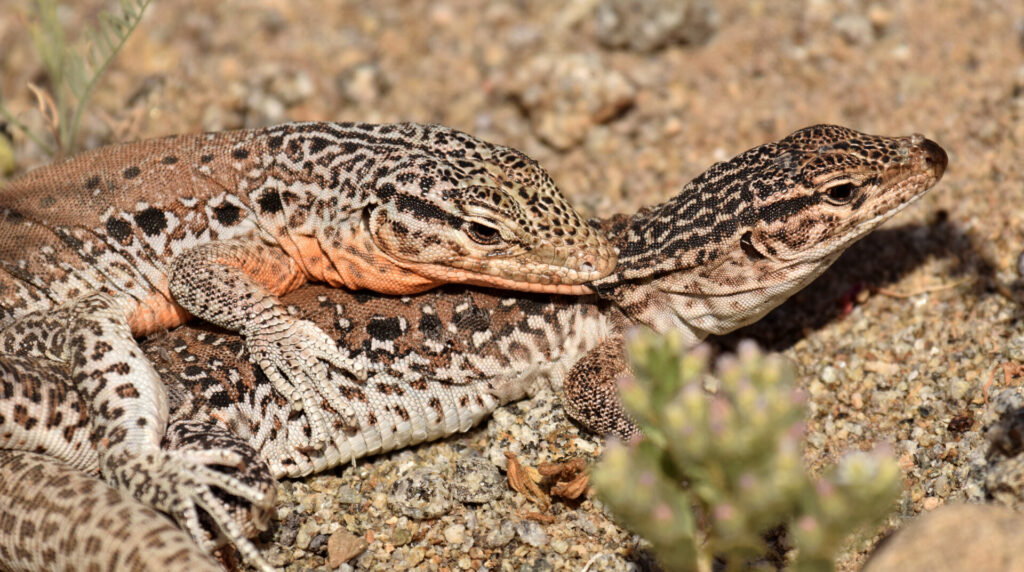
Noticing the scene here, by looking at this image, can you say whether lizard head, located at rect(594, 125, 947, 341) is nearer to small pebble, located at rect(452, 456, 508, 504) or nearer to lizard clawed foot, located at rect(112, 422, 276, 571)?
small pebble, located at rect(452, 456, 508, 504)

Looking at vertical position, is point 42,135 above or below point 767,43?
above

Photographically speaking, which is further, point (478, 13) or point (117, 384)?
point (478, 13)

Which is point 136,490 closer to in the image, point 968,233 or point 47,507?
point 47,507

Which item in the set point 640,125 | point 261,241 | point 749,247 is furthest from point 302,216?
point 640,125

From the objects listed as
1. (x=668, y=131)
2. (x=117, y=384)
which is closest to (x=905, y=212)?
(x=668, y=131)

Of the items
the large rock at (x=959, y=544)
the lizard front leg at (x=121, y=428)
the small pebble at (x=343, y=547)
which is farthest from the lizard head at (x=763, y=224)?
the lizard front leg at (x=121, y=428)

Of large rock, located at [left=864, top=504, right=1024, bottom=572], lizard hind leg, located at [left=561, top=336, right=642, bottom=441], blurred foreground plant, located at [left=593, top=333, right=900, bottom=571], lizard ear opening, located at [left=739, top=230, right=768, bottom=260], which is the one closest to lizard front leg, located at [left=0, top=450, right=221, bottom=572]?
blurred foreground plant, located at [left=593, top=333, right=900, bottom=571]
